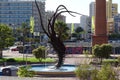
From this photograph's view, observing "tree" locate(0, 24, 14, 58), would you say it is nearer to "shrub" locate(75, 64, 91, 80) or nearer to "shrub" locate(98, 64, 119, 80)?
"shrub" locate(75, 64, 91, 80)

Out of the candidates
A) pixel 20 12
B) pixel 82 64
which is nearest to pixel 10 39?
pixel 82 64

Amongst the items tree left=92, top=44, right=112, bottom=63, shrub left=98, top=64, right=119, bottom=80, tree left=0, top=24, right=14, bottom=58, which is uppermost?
tree left=0, top=24, right=14, bottom=58

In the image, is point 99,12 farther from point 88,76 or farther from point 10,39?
point 88,76

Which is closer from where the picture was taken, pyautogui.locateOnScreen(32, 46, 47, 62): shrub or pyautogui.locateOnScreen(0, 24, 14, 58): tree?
pyautogui.locateOnScreen(32, 46, 47, 62): shrub

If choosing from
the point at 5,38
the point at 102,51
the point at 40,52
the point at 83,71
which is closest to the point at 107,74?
the point at 83,71

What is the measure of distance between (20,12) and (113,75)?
184 metres

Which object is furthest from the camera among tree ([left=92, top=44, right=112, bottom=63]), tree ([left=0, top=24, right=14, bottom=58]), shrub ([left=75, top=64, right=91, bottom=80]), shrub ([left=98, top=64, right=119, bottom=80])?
tree ([left=0, top=24, right=14, bottom=58])

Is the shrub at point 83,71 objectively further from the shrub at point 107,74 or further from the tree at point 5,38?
the tree at point 5,38

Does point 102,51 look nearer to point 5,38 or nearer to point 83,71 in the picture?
point 5,38

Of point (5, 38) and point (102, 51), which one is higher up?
point (5, 38)

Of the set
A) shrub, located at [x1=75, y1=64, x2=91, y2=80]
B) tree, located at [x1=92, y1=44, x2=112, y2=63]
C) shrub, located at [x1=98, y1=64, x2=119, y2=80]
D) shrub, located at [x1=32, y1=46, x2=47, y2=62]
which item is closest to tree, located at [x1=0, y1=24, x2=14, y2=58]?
shrub, located at [x1=32, y1=46, x2=47, y2=62]

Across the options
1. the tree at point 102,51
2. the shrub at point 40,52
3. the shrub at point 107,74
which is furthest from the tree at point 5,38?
the shrub at point 107,74

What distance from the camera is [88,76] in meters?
19.1

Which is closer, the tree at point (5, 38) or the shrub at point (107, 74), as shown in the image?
the shrub at point (107, 74)
